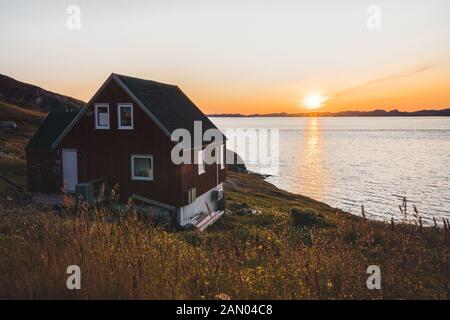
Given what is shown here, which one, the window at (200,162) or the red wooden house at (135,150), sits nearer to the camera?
the red wooden house at (135,150)

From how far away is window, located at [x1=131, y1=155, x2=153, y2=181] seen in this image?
929 inches

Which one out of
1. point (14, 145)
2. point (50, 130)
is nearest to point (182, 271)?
point (50, 130)

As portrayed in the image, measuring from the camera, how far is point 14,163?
1457 inches

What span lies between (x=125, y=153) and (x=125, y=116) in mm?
2443

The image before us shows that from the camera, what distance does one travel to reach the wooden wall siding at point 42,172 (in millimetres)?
27938

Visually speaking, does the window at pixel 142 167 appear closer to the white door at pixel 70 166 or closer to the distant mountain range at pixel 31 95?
the white door at pixel 70 166

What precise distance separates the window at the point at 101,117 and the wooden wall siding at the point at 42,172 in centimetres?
605

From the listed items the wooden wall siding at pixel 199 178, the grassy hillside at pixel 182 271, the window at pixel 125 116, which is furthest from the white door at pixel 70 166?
the grassy hillside at pixel 182 271

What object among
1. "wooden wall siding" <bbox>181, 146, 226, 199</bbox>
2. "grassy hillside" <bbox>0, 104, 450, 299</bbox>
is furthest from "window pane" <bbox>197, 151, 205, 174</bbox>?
"grassy hillside" <bbox>0, 104, 450, 299</bbox>

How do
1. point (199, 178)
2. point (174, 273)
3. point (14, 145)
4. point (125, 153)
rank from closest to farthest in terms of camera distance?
point (174, 273) < point (125, 153) < point (199, 178) < point (14, 145)

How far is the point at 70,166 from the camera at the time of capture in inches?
1027

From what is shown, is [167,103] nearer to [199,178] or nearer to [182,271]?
[199,178]
